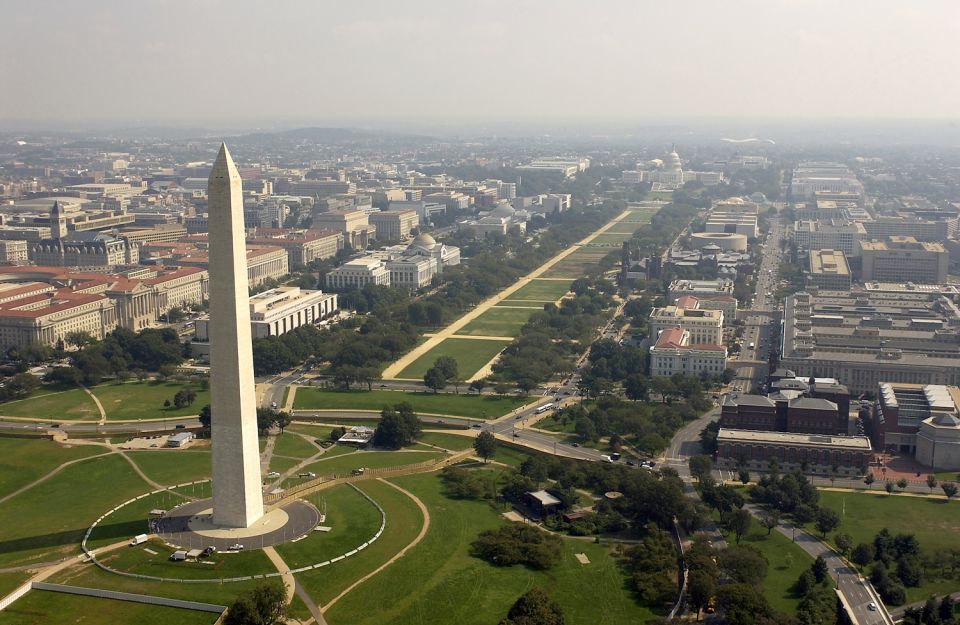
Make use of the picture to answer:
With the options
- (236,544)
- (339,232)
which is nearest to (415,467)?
(236,544)

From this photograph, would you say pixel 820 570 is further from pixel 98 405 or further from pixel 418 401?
pixel 98 405

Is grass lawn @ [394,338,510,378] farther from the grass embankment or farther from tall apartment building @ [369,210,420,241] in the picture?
tall apartment building @ [369,210,420,241]

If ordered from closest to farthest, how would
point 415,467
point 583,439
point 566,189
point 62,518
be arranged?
1. point 62,518
2. point 415,467
3. point 583,439
4. point 566,189

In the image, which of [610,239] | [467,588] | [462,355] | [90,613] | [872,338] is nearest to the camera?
[90,613]

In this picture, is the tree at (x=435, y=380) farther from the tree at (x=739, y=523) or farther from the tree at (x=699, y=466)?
the tree at (x=739, y=523)

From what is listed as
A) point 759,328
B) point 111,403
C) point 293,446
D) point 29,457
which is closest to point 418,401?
point 293,446

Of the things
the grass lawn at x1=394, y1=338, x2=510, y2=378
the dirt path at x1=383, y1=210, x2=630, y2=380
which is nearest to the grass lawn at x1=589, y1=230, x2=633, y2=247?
the dirt path at x1=383, y1=210, x2=630, y2=380

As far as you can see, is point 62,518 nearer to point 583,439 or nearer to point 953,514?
point 583,439
